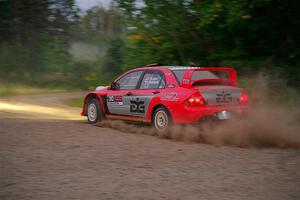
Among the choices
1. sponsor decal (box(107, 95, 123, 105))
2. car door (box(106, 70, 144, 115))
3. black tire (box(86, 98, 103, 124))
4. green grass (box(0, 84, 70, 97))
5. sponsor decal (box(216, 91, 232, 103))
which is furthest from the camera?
green grass (box(0, 84, 70, 97))

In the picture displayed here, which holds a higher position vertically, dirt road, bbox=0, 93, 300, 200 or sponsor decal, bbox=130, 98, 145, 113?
sponsor decal, bbox=130, 98, 145, 113

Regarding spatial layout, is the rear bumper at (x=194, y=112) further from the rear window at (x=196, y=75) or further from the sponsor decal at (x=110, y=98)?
the sponsor decal at (x=110, y=98)

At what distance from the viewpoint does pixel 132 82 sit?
1180 centimetres

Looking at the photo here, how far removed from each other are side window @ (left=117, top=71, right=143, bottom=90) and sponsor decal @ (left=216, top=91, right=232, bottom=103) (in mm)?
2221

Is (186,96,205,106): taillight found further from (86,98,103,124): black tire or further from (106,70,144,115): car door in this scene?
(86,98,103,124): black tire

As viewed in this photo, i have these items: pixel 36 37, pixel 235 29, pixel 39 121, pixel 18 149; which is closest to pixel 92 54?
pixel 36 37

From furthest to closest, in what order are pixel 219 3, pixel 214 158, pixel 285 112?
pixel 219 3 → pixel 285 112 → pixel 214 158

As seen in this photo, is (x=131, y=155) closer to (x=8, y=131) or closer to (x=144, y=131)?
(x=144, y=131)

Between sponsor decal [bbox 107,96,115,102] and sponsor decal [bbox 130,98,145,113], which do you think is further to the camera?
sponsor decal [bbox 107,96,115,102]

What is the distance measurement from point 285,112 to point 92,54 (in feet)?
147

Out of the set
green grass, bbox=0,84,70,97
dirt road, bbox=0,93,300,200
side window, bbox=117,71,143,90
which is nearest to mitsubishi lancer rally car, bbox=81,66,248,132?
side window, bbox=117,71,143,90

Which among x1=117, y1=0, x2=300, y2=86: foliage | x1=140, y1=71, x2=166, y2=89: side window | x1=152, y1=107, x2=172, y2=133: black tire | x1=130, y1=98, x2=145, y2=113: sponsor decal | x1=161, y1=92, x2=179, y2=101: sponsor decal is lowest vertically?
x1=152, y1=107, x2=172, y2=133: black tire

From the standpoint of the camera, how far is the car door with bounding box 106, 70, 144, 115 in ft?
38.2

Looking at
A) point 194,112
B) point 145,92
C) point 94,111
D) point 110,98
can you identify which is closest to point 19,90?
point 94,111
